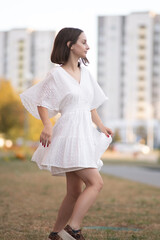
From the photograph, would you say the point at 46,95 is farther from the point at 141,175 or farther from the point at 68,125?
the point at 141,175

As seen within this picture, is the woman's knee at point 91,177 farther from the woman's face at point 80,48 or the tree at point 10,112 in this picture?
the tree at point 10,112

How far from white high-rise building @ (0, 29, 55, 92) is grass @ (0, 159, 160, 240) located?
116 m

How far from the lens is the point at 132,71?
10912 centimetres

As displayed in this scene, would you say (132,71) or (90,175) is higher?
(90,175)

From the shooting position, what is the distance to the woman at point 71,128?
14.4ft

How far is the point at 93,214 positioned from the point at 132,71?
102m

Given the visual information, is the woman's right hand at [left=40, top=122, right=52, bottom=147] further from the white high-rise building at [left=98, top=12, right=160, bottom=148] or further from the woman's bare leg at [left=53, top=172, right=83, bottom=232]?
the white high-rise building at [left=98, top=12, right=160, bottom=148]

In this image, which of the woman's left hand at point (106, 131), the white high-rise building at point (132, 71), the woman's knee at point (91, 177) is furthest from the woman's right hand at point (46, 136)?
the white high-rise building at point (132, 71)

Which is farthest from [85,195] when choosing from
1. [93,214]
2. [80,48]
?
[93,214]

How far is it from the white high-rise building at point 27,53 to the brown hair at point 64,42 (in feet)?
403

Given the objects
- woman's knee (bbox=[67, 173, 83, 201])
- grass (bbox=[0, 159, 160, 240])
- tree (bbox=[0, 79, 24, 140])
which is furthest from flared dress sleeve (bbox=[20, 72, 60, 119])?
tree (bbox=[0, 79, 24, 140])

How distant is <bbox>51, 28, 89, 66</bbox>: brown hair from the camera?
478cm

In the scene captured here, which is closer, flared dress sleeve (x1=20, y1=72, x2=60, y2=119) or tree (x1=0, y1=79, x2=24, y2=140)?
flared dress sleeve (x1=20, y1=72, x2=60, y2=119)

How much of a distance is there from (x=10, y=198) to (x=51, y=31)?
120m
